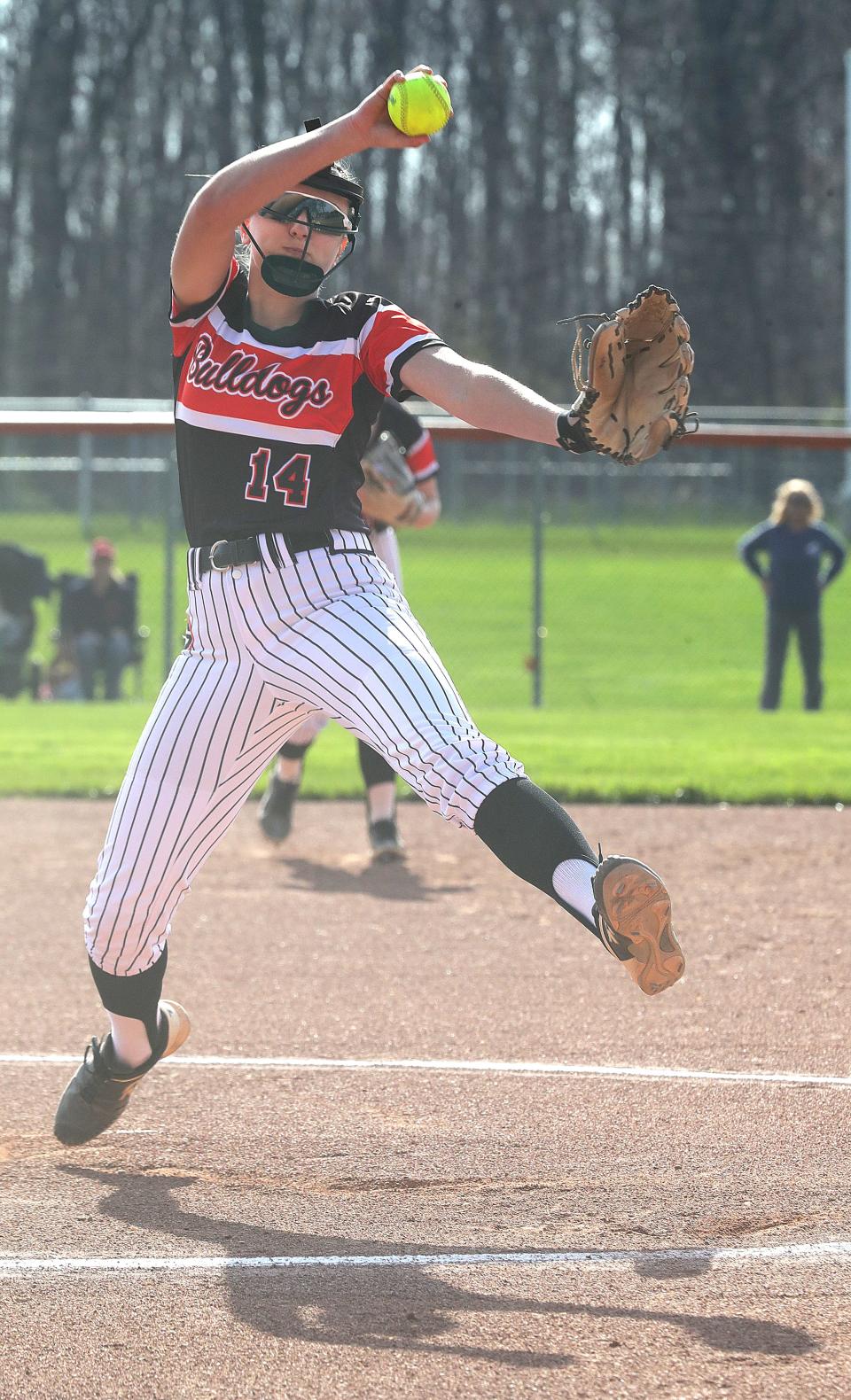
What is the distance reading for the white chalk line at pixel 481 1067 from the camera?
4.24 meters

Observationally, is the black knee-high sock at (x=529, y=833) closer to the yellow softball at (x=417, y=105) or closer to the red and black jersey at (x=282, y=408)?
the red and black jersey at (x=282, y=408)

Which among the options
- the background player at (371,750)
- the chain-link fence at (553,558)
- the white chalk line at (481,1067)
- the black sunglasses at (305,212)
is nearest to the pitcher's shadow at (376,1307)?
the white chalk line at (481,1067)

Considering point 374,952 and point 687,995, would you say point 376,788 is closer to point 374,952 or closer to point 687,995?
point 374,952

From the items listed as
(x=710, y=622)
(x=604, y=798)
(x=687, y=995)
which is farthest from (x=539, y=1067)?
(x=710, y=622)

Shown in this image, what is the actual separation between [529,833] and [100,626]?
1060 centimetres

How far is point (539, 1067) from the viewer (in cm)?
437

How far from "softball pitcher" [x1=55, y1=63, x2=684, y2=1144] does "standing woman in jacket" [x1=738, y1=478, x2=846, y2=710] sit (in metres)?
9.01

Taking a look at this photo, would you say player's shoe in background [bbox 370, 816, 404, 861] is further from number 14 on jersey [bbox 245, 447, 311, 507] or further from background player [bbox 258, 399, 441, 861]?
number 14 on jersey [bbox 245, 447, 311, 507]

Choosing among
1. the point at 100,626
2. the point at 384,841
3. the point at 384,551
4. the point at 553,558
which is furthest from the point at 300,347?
the point at 553,558

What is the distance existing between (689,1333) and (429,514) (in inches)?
178

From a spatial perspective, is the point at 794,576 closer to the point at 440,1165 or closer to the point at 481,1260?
the point at 440,1165

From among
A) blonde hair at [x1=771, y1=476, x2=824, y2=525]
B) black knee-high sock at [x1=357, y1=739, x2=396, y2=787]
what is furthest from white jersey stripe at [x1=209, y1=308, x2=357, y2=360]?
blonde hair at [x1=771, y1=476, x2=824, y2=525]

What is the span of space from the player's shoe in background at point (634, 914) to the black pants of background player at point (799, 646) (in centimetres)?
984

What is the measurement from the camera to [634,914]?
2.95m
